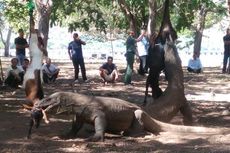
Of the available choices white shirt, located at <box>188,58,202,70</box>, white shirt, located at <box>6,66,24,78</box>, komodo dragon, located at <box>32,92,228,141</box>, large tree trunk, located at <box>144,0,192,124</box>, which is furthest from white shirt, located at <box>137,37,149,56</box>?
komodo dragon, located at <box>32,92,228,141</box>

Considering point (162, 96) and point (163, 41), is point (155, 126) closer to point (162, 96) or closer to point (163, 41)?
point (162, 96)

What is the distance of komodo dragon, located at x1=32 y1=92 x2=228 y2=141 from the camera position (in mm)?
7016

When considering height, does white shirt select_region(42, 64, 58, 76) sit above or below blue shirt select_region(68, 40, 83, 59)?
below

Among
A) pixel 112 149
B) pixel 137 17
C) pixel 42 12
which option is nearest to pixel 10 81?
pixel 42 12

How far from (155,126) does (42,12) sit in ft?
31.6

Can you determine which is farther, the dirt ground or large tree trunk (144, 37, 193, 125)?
large tree trunk (144, 37, 193, 125)

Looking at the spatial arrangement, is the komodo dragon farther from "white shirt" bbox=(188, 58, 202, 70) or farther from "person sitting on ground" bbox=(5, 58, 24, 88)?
"white shirt" bbox=(188, 58, 202, 70)

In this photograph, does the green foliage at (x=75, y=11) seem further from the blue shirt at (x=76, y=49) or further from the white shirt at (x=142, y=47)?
the blue shirt at (x=76, y=49)

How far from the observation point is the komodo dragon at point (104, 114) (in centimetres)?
702

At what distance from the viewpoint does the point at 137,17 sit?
2403 cm

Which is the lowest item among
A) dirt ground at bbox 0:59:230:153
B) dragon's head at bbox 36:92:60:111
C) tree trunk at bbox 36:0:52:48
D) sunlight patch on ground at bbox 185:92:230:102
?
sunlight patch on ground at bbox 185:92:230:102

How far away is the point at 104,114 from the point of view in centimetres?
722

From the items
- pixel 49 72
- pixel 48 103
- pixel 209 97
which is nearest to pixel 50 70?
pixel 49 72

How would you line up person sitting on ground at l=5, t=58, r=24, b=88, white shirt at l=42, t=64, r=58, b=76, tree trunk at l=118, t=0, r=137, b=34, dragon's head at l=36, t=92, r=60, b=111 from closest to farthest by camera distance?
dragon's head at l=36, t=92, r=60, b=111
person sitting on ground at l=5, t=58, r=24, b=88
white shirt at l=42, t=64, r=58, b=76
tree trunk at l=118, t=0, r=137, b=34
